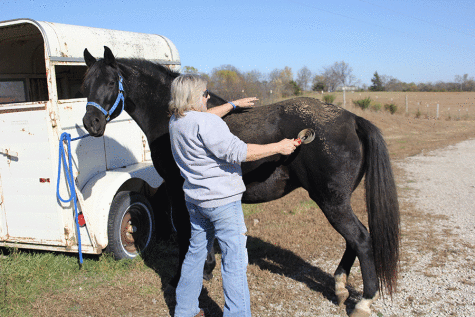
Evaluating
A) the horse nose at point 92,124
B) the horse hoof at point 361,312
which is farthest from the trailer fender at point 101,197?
the horse hoof at point 361,312

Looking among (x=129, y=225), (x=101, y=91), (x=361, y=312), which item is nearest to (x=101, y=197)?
(x=129, y=225)

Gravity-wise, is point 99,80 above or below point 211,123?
above

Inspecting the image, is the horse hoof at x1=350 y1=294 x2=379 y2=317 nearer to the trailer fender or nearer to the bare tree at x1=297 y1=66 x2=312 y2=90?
the trailer fender

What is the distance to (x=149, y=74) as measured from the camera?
11.5ft

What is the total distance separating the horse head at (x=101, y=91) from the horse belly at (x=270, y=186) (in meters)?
1.47

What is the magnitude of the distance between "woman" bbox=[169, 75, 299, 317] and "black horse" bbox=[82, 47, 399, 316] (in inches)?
24.0

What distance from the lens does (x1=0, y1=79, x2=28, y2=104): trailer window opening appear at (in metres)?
5.27

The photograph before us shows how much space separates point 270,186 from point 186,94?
1258mm

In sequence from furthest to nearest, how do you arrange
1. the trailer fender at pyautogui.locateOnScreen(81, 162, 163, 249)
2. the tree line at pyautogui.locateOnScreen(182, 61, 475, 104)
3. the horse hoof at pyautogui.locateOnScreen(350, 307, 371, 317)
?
the tree line at pyautogui.locateOnScreen(182, 61, 475, 104) < the trailer fender at pyautogui.locateOnScreen(81, 162, 163, 249) < the horse hoof at pyautogui.locateOnScreen(350, 307, 371, 317)

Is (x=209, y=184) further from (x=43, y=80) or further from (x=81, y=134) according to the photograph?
(x=43, y=80)

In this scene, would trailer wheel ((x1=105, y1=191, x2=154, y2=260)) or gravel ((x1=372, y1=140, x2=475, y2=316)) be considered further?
trailer wheel ((x1=105, y1=191, x2=154, y2=260))

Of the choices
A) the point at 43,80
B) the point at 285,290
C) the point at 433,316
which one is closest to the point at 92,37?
the point at 43,80

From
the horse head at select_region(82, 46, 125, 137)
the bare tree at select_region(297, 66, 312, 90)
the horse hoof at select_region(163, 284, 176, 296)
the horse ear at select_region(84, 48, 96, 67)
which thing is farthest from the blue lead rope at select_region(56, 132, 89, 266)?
the bare tree at select_region(297, 66, 312, 90)

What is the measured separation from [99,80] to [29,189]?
1648 millimetres
